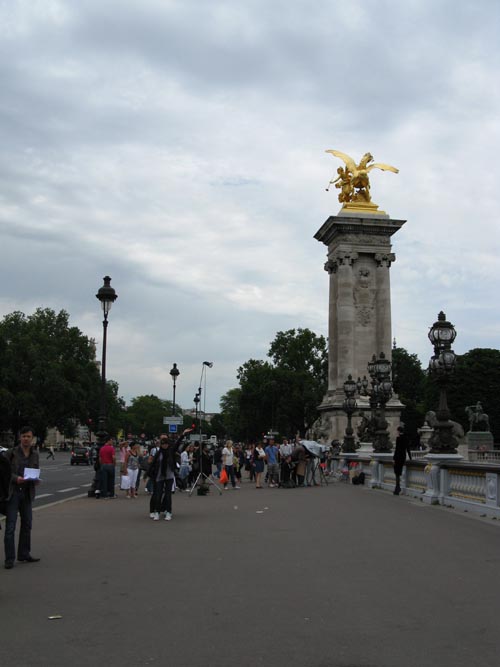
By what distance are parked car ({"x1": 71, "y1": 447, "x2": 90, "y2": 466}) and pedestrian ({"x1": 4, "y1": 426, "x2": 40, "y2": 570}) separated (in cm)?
5762

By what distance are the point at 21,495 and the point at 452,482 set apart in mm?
12613

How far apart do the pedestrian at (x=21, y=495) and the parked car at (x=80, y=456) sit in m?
57.6

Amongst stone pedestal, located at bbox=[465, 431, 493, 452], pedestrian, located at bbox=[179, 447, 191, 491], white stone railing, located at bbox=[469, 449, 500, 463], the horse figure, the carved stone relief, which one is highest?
the carved stone relief

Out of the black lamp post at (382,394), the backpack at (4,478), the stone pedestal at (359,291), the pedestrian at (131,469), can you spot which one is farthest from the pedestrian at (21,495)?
the stone pedestal at (359,291)

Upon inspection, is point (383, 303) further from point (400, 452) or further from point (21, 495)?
point (21, 495)

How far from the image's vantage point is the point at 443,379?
2148 cm

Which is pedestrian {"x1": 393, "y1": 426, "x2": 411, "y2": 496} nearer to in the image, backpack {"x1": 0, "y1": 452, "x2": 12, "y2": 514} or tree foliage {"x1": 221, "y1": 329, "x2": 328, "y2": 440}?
backpack {"x1": 0, "y1": 452, "x2": 12, "y2": 514}

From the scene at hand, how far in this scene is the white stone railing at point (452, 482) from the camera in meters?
17.0

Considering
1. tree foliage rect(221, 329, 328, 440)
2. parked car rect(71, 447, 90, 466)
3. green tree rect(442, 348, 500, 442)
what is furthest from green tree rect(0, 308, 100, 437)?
green tree rect(442, 348, 500, 442)

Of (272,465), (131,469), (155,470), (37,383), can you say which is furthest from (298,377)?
(155,470)

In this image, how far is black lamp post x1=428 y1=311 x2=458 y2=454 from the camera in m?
21.0

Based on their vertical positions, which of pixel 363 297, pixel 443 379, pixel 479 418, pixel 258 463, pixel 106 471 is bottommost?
pixel 106 471

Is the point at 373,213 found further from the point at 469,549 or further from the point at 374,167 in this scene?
the point at 469,549

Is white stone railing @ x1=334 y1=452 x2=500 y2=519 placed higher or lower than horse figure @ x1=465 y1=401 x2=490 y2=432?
lower
